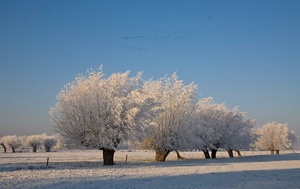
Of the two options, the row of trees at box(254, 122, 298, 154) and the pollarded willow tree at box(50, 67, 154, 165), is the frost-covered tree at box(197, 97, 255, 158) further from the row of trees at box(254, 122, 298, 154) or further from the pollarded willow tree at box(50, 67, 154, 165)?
the row of trees at box(254, 122, 298, 154)

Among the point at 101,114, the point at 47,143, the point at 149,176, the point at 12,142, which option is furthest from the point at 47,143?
the point at 149,176

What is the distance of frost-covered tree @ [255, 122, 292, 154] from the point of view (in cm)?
10869

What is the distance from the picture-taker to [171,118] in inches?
2047

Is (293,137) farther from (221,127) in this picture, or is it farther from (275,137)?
(221,127)

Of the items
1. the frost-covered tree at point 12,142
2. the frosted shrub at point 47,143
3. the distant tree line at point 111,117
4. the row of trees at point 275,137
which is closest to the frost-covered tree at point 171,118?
the distant tree line at point 111,117

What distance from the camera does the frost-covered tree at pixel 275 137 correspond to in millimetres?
108688

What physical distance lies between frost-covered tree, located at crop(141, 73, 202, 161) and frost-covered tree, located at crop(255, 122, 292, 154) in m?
66.0

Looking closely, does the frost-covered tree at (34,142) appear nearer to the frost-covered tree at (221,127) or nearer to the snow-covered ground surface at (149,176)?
the frost-covered tree at (221,127)

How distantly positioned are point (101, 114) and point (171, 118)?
16541mm

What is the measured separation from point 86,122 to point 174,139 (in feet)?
56.9

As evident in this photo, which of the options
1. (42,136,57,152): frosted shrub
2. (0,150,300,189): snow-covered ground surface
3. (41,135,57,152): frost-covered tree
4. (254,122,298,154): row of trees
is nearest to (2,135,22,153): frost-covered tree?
(41,135,57,152): frost-covered tree

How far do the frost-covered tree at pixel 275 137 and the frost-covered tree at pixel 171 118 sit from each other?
6599 cm

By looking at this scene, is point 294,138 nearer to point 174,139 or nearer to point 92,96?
point 174,139

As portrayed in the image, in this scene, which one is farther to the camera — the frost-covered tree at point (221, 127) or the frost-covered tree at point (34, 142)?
the frost-covered tree at point (34, 142)
